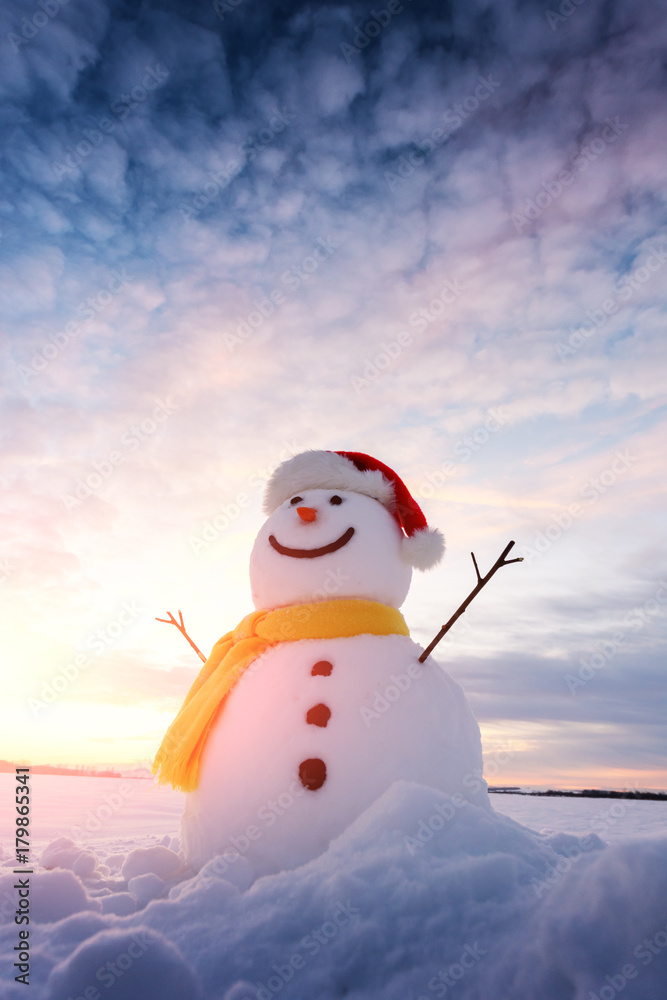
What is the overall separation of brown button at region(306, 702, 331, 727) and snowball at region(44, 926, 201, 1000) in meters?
1.27

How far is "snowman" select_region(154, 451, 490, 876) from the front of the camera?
297 cm

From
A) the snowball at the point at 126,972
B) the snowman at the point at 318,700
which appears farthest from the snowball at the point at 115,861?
the snowball at the point at 126,972

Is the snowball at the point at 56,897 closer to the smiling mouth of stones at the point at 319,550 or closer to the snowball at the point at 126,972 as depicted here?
the snowball at the point at 126,972

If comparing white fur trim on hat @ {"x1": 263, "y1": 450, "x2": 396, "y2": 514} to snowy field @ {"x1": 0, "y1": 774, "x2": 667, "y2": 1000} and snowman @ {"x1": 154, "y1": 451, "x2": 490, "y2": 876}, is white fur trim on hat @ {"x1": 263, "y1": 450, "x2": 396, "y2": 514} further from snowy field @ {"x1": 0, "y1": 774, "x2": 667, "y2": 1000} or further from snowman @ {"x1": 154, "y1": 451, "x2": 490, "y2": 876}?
snowy field @ {"x1": 0, "y1": 774, "x2": 667, "y2": 1000}

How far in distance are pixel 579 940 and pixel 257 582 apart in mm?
2502

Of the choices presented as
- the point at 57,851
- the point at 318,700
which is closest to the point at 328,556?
the point at 318,700

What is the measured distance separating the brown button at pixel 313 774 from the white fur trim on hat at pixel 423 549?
1399 mm

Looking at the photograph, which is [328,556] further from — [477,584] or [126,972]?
[126,972]

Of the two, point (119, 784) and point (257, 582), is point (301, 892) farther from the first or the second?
point (119, 784)

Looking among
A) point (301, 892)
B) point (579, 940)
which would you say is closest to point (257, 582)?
point (301, 892)

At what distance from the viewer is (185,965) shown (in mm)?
1932

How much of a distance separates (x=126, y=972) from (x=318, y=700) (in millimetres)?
1480

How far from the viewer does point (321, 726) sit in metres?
3.09

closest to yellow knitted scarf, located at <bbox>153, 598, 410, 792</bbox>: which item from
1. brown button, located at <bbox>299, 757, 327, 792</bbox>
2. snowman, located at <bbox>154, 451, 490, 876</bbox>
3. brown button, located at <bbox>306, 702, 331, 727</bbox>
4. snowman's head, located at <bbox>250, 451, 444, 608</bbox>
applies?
snowman, located at <bbox>154, 451, 490, 876</bbox>
